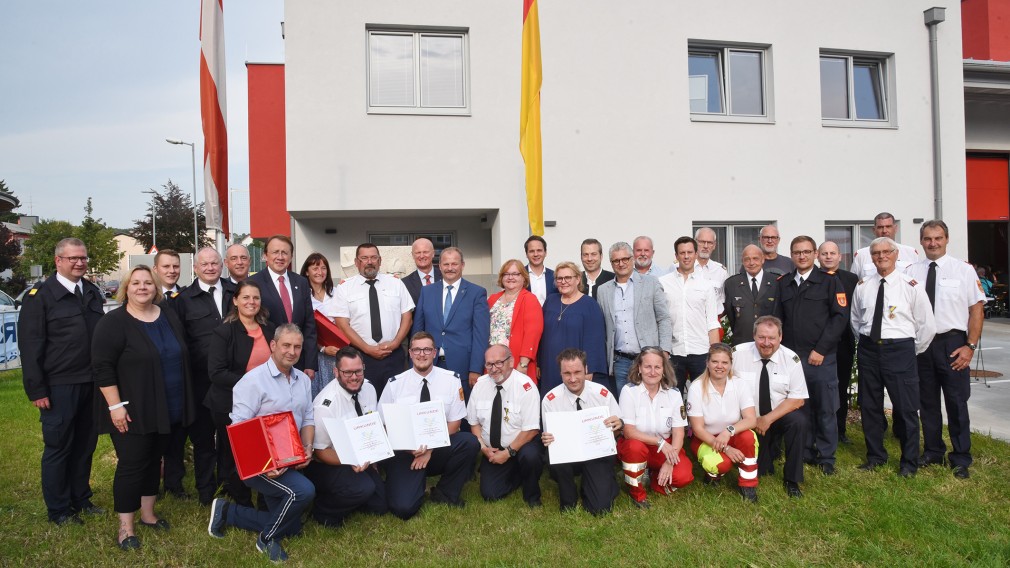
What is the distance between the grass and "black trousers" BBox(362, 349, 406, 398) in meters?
1.19

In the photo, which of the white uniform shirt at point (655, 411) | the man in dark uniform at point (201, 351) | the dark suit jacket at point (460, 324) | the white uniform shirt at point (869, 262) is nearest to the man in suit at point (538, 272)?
the dark suit jacket at point (460, 324)

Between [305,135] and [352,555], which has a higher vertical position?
[305,135]

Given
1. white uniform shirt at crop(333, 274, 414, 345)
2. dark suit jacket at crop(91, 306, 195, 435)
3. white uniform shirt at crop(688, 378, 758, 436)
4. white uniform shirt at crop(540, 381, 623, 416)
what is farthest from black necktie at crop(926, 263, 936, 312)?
dark suit jacket at crop(91, 306, 195, 435)

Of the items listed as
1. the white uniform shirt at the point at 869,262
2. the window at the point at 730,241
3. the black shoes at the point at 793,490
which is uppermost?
the window at the point at 730,241

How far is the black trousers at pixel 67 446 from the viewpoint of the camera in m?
4.52

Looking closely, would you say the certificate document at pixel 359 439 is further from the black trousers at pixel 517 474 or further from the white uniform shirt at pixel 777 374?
the white uniform shirt at pixel 777 374

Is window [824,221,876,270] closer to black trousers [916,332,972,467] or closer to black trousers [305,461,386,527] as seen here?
black trousers [916,332,972,467]

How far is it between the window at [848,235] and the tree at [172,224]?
30166 millimetres

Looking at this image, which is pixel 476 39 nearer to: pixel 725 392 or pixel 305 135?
pixel 305 135

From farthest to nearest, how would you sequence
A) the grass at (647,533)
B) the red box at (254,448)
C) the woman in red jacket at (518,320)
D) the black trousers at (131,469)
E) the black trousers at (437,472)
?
the woman in red jacket at (518,320) < the black trousers at (437,472) < the black trousers at (131,469) < the red box at (254,448) < the grass at (647,533)

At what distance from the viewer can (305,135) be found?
9.01 metres

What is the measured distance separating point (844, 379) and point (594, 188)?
15.4ft

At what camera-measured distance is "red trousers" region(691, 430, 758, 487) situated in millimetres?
4828

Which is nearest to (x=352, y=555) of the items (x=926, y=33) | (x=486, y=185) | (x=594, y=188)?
(x=486, y=185)
